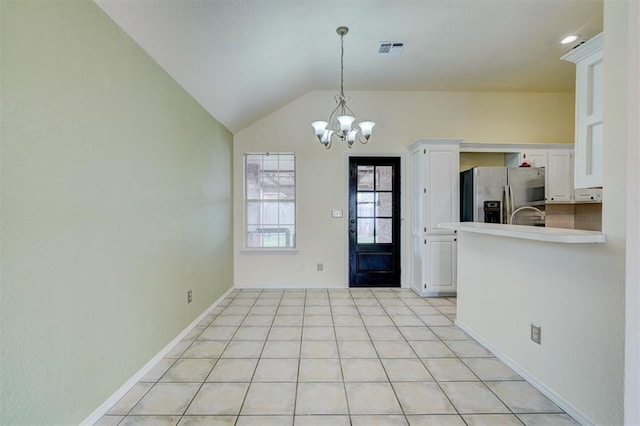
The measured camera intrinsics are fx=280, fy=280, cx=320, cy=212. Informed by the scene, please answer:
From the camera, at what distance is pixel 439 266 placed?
12.5ft

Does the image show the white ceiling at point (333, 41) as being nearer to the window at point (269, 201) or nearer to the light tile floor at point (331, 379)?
the window at point (269, 201)

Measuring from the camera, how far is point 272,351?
2316 millimetres

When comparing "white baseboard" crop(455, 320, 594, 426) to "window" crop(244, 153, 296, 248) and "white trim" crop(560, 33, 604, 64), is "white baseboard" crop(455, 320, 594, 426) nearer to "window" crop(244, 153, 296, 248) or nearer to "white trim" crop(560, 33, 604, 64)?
"white trim" crop(560, 33, 604, 64)

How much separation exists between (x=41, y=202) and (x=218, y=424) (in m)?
1.41

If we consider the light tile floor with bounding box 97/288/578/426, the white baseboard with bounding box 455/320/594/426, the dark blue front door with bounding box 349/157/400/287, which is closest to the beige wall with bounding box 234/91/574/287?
the dark blue front door with bounding box 349/157/400/287

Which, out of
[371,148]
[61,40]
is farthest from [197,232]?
[371,148]

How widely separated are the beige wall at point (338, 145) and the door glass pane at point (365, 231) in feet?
0.76

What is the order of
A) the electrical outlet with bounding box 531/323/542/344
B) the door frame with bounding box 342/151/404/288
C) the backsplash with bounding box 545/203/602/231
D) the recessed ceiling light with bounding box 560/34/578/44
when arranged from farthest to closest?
the door frame with bounding box 342/151/404/288, the backsplash with bounding box 545/203/602/231, the recessed ceiling light with bounding box 560/34/578/44, the electrical outlet with bounding box 531/323/542/344

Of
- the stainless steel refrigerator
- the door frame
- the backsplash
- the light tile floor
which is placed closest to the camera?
the light tile floor

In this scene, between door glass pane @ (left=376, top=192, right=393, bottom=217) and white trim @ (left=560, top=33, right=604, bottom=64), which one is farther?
door glass pane @ (left=376, top=192, right=393, bottom=217)

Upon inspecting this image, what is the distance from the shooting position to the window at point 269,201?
434 cm

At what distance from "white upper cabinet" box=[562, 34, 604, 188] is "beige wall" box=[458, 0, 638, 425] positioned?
4.0 inches

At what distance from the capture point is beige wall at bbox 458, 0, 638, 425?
1335mm

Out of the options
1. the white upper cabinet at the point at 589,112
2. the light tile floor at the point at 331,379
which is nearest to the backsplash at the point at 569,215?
the light tile floor at the point at 331,379
